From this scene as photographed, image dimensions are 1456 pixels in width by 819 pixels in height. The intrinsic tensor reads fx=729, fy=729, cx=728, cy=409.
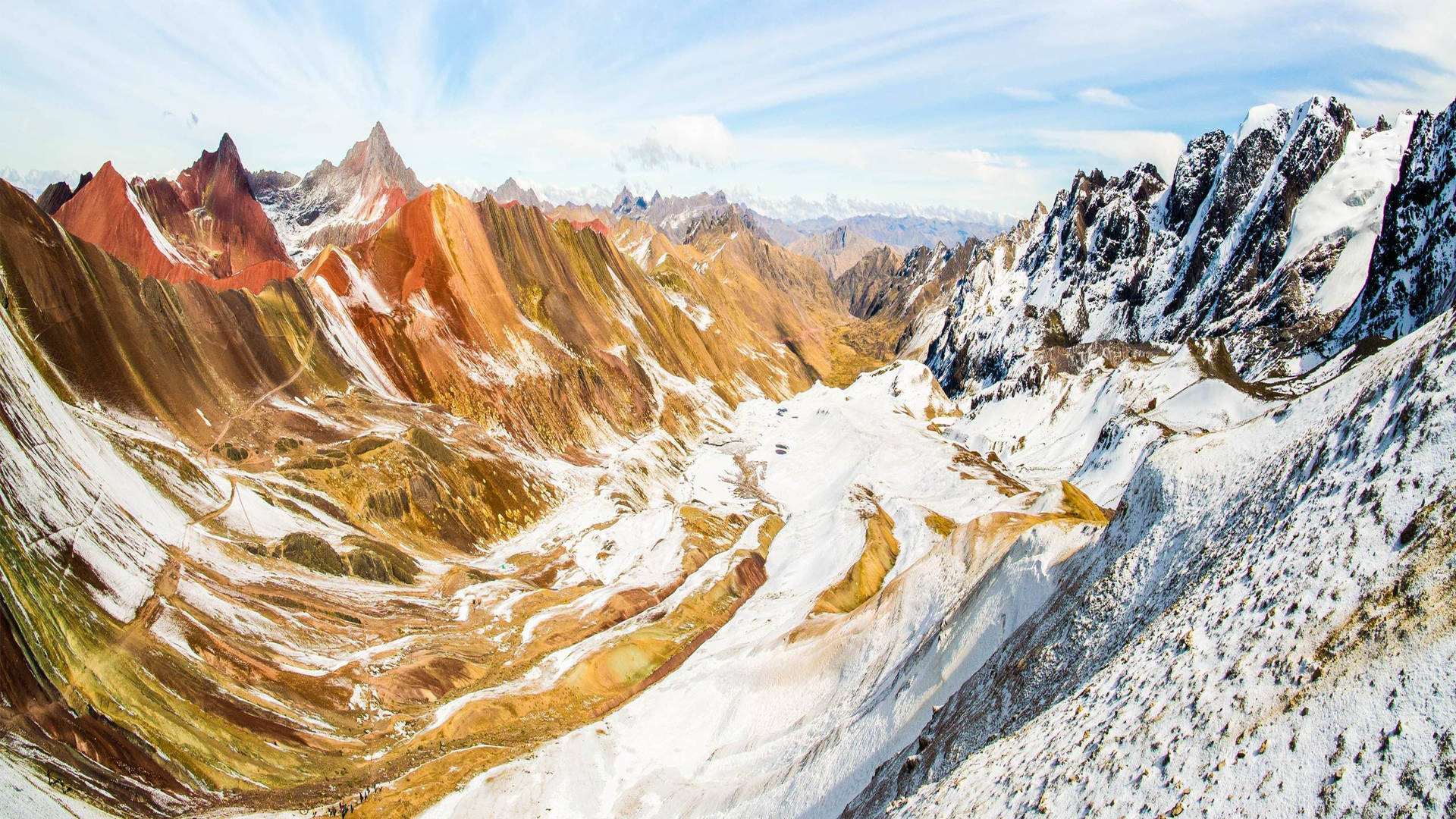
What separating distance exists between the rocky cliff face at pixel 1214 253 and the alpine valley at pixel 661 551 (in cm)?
118

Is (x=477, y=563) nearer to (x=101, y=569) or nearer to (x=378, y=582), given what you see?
(x=378, y=582)

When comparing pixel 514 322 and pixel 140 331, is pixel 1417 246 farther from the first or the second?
pixel 140 331

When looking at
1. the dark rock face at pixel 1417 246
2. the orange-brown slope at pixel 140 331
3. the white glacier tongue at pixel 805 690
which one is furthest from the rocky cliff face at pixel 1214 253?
the orange-brown slope at pixel 140 331

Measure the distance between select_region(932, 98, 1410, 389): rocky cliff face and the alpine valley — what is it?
118cm

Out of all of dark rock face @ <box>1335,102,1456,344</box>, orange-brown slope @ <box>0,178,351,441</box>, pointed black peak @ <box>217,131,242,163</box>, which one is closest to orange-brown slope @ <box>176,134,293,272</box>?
pointed black peak @ <box>217,131,242,163</box>

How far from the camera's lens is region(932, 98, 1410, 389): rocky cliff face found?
92.5 meters

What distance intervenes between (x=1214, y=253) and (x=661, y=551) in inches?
4560

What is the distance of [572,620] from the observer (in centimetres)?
4412

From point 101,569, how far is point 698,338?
108 meters

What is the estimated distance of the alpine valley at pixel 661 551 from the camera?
12.3 meters

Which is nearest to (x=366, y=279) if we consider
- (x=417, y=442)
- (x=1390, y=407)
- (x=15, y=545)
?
(x=417, y=442)

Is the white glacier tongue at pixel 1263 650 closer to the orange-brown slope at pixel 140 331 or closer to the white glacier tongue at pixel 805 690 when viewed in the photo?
the white glacier tongue at pixel 805 690

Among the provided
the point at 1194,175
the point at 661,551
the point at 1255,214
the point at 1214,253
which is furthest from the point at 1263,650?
the point at 1194,175

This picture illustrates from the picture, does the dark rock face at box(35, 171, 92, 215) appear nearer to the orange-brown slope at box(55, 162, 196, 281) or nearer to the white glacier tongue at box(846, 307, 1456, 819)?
the orange-brown slope at box(55, 162, 196, 281)
